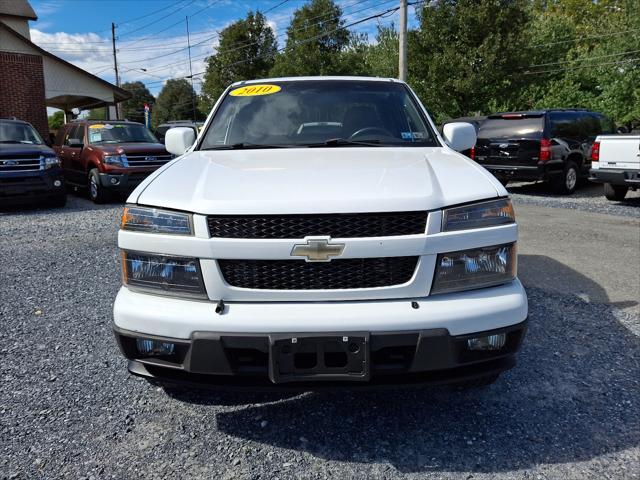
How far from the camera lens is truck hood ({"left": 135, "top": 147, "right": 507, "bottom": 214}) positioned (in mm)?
2336

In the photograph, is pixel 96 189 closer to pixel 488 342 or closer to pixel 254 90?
pixel 254 90

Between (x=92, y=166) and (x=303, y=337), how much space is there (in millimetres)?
10763

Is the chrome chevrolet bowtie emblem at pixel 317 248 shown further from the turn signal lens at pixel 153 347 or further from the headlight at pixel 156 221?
the turn signal lens at pixel 153 347

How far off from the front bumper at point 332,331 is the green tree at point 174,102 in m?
88.9

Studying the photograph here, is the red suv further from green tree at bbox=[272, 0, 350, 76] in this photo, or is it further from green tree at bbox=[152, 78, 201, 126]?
green tree at bbox=[152, 78, 201, 126]

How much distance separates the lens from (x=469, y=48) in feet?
70.3

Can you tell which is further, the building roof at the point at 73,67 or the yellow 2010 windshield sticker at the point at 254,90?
the building roof at the point at 73,67

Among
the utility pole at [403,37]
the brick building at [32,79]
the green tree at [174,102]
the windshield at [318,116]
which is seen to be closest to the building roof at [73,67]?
the brick building at [32,79]

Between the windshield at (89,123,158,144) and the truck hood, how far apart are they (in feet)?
32.1

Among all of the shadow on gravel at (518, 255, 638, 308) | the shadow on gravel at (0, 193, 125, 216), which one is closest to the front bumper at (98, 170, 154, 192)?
the shadow on gravel at (0, 193, 125, 216)

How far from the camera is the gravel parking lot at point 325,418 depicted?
243 cm

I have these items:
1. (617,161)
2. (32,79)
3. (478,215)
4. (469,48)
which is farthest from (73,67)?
(478,215)

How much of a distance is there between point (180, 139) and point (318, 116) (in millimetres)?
1060

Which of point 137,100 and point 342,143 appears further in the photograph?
point 137,100
